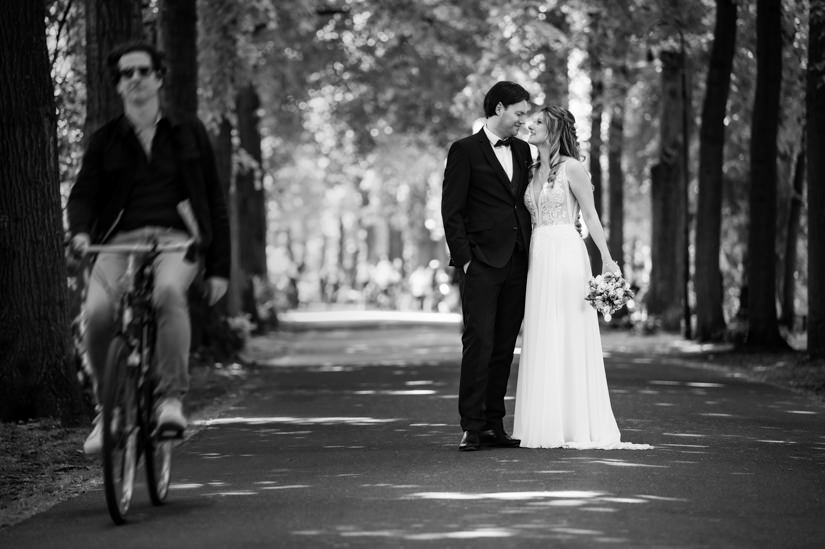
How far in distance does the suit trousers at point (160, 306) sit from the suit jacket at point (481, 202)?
2.79m

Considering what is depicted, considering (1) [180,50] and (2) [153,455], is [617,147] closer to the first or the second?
(1) [180,50]

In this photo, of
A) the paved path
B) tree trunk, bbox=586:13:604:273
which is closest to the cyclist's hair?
the paved path

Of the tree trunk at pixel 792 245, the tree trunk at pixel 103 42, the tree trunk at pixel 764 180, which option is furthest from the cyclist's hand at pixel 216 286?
the tree trunk at pixel 792 245

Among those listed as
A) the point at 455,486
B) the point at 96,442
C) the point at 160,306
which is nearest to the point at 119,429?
the point at 96,442

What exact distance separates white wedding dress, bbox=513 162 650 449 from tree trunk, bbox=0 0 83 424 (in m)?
4.29

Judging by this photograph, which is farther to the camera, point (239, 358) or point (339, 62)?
point (339, 62)

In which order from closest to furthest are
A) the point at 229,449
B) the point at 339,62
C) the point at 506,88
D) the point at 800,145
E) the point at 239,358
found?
the point at 506,88
the point at 229,449
the point at 239,358
the point at 800,145
the point at 339,62

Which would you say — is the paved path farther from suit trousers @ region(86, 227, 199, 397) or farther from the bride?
suit trousers @ region(86, 227, 199, 397)

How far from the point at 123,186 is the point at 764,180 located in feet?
55.7

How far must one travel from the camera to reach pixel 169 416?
26.6ft

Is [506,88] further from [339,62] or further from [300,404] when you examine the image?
[339,62]

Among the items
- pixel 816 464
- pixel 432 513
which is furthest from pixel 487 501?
pixel 816 464

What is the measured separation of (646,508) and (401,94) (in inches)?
1319

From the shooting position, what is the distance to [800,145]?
96.3ft
